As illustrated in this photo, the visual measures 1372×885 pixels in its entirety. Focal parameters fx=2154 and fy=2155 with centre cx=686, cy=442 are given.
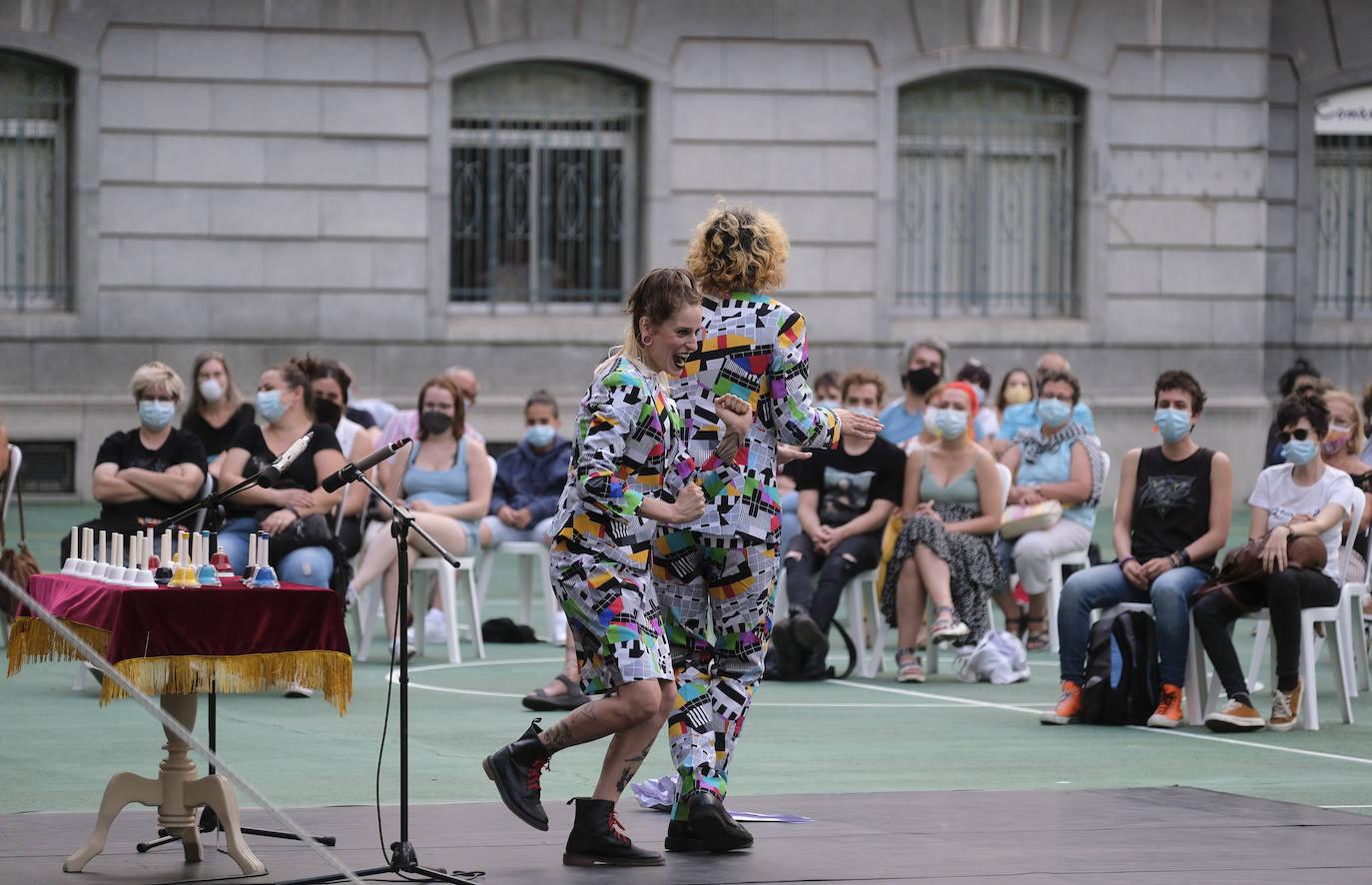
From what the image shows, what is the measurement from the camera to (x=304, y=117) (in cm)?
2042

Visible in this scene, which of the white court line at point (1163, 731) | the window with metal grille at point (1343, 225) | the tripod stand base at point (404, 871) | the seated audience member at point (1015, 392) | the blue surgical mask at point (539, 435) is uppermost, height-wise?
the window with metal grille at point (1343, 225)

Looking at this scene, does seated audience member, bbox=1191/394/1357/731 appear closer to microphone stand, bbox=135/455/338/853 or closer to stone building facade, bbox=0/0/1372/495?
microphone stand, bbox=135/455/338/853

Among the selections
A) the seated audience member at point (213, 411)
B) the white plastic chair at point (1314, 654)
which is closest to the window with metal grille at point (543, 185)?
Answer: the seated audience member at point (213, 411)

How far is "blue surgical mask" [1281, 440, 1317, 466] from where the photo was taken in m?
10.6

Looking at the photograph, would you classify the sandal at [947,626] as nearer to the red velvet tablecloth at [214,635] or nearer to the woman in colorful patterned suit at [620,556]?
the woman in colorful patterned suit at [620,556]

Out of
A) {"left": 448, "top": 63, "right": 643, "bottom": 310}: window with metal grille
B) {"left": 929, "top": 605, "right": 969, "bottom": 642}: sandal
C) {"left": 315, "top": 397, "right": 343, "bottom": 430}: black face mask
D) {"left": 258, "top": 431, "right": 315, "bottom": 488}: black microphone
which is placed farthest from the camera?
{"left": 448, "top": 63, "right": 643, "bottom": 310}: window with metal grille

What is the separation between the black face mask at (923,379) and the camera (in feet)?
44.3

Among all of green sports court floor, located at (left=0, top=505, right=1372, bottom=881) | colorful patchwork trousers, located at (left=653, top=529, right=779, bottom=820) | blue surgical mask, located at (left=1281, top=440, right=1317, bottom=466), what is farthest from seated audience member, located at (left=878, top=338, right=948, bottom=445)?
colorful patchwork trousers, located at (left=653, top=529, right=779, bottom=820)

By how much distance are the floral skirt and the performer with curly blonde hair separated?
16.8ft

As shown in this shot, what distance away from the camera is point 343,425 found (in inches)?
531

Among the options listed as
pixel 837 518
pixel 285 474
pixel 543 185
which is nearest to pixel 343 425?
pixel 285 474

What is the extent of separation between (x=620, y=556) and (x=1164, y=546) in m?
4.88

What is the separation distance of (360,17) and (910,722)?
12173mm

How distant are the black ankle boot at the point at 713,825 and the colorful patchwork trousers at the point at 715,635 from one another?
47 millimetres
